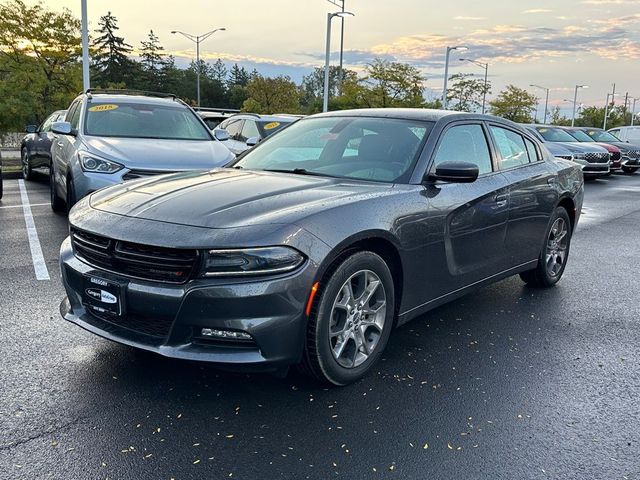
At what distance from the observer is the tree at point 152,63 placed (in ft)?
267

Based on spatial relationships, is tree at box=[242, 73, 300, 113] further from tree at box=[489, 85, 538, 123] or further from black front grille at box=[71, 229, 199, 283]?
black front grille at box=[71, 229, 199, 283]

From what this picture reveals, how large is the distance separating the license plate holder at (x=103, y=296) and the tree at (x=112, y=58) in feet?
266

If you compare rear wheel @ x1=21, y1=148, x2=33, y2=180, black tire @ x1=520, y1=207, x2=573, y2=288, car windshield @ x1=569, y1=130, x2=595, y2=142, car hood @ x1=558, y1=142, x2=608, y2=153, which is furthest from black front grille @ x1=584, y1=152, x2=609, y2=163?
rear wheel @ x1=21, y1=148, x2=33, y2=180

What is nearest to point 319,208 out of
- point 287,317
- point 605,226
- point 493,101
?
point 287,317

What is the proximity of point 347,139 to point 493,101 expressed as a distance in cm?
4967

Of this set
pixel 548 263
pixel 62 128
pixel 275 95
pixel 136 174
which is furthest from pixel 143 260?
pixel 275 95

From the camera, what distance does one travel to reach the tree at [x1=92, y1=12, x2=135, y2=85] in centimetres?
7812

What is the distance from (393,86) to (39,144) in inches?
1176

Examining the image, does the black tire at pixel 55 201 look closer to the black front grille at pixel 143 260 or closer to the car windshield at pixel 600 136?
the black front grille at pixel 143 260

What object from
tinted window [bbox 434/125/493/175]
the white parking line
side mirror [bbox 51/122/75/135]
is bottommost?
the white parking line

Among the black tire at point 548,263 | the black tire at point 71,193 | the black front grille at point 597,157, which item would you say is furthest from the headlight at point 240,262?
the black front grille at point 597,157

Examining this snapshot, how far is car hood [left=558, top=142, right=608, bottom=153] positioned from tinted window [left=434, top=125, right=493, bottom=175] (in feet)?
49.1

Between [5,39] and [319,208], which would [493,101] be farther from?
[319,208]

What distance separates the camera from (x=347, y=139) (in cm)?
445
